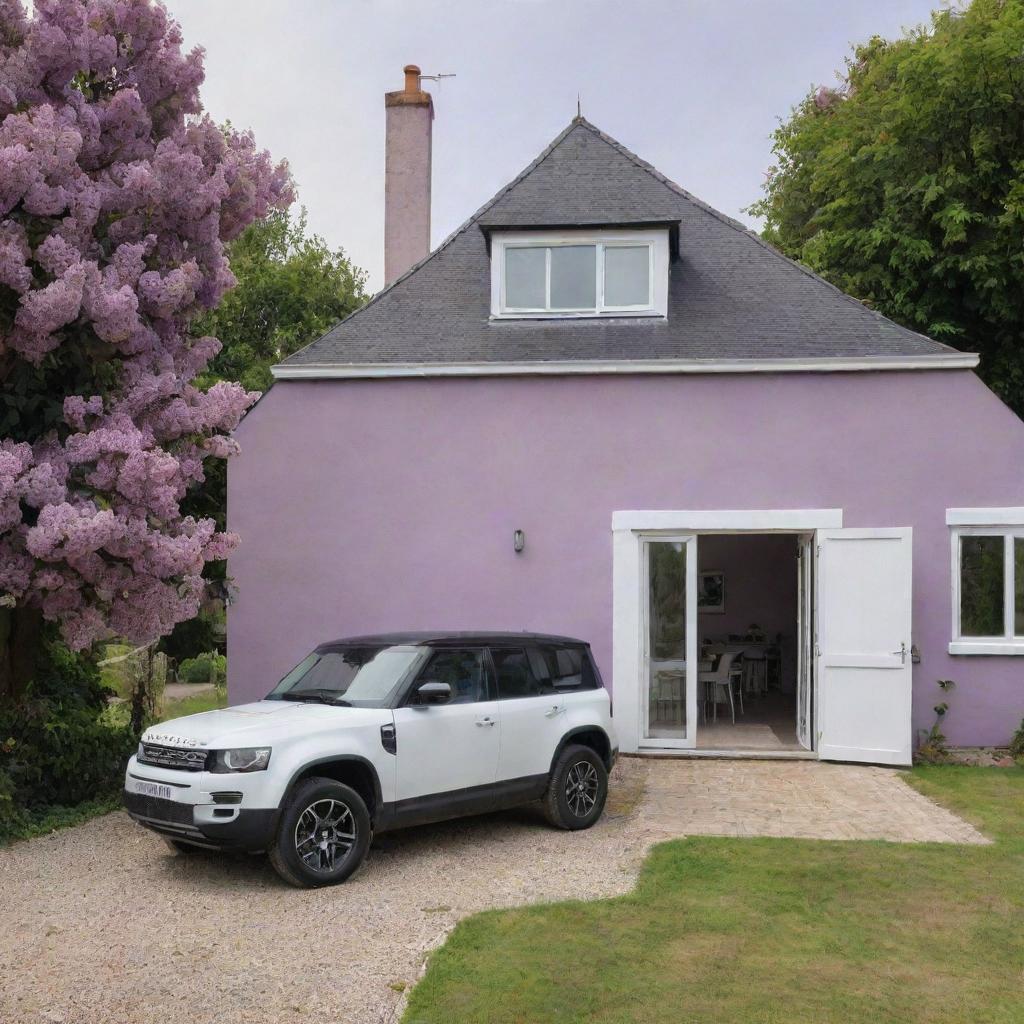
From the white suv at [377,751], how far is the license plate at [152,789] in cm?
1

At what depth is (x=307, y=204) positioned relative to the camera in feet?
127

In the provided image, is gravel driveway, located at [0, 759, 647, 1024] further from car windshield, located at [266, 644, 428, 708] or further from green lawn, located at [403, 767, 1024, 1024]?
car windshield, located at [266, 644, 428, 708]

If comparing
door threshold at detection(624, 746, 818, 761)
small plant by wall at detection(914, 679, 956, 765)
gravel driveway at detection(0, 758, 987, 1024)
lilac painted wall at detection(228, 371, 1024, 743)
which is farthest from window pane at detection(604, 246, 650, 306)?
gravel driveway at detection(0, 758, 987, 1024)

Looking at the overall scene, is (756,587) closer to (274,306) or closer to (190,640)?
(190,640)

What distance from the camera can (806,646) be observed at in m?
13.4

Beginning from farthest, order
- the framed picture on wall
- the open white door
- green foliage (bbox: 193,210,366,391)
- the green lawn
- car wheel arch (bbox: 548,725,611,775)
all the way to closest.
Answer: green foliage (bbox: 193,210,366,391)
the framed picture on wall
the open white door
car wheel arch (bbox: 548,725,611,775)
the green lawn

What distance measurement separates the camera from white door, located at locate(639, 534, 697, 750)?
43.3 ft

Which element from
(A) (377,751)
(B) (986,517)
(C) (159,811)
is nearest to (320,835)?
(A) (377,751)

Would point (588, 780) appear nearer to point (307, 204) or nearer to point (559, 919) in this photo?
point (559, 919)

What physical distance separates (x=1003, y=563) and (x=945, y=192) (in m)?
8.84

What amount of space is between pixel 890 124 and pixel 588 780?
15.1 metres

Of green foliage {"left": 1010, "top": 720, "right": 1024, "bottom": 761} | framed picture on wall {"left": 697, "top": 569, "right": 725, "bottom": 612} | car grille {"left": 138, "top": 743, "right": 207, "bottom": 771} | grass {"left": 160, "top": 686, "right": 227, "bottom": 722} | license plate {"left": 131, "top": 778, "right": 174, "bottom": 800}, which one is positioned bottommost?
grass {"left": 160, "top": 686, "right": 227, "bottom": 722}

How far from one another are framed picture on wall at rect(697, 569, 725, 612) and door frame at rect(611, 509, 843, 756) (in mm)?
6876

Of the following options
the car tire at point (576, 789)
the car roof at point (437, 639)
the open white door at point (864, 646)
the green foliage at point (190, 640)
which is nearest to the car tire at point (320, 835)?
the car roof at point (437, 639)
